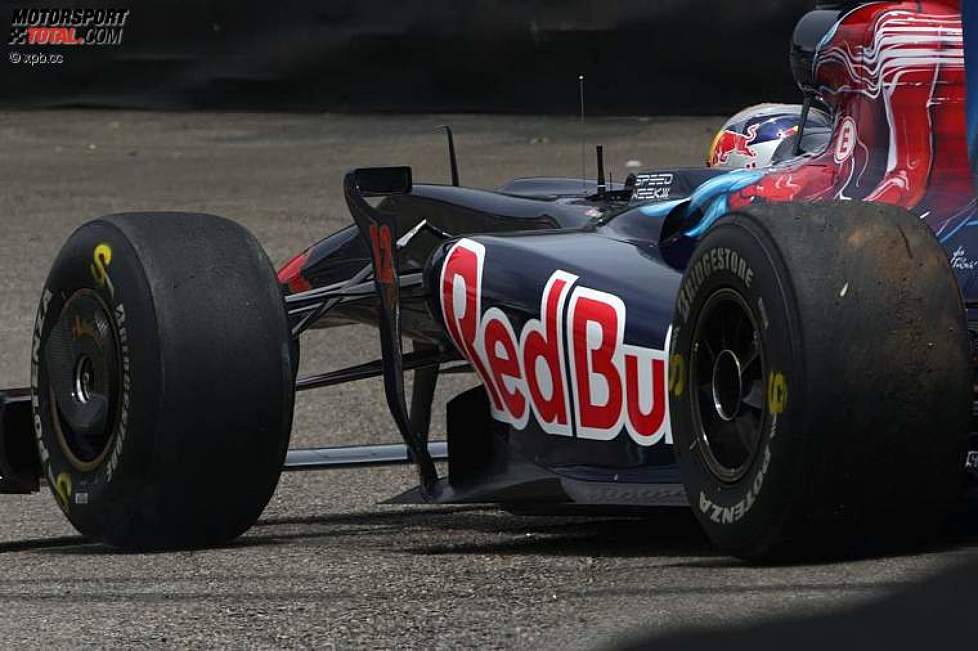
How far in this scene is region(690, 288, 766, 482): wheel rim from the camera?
12.1 feet

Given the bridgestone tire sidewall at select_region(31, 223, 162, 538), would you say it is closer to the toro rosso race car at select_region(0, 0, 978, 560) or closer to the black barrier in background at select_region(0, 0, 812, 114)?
the toro rosso race car at select_region(0, 0, 978, 560)

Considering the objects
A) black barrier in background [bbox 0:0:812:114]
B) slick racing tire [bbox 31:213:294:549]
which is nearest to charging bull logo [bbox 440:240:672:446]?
slick racing tire [bbox 31:213:294:549]

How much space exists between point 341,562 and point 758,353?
1010 mm

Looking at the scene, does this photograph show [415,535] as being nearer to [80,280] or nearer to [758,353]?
[80,280]

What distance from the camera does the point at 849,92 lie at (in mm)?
4422

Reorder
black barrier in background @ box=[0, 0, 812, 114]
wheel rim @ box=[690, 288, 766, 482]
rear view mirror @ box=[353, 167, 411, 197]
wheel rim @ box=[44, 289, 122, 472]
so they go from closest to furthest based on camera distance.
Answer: wheel rim @ box=[690, 288, 766, 482] → wheel rim @ box=[44, 289, 122, 472] → rear view mirror @ box=[353, 167, 411, 197] → black barrier in background @ box=[0, 0, 812, 114]

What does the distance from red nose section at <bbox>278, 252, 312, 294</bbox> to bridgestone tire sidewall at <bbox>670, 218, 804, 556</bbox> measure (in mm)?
2120

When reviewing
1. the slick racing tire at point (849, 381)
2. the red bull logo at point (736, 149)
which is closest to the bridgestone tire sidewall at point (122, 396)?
the slick racing tire at point (849, 381)

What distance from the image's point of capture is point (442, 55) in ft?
44.2

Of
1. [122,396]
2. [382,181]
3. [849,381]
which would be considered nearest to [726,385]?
[849,381]

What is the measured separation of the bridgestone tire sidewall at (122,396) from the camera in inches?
174

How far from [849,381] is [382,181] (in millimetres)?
1953

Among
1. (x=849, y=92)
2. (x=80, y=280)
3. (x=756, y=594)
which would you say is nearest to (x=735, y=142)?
(x=849, y=92)

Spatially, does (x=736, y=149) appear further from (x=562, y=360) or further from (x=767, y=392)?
(x=767, y=392)
